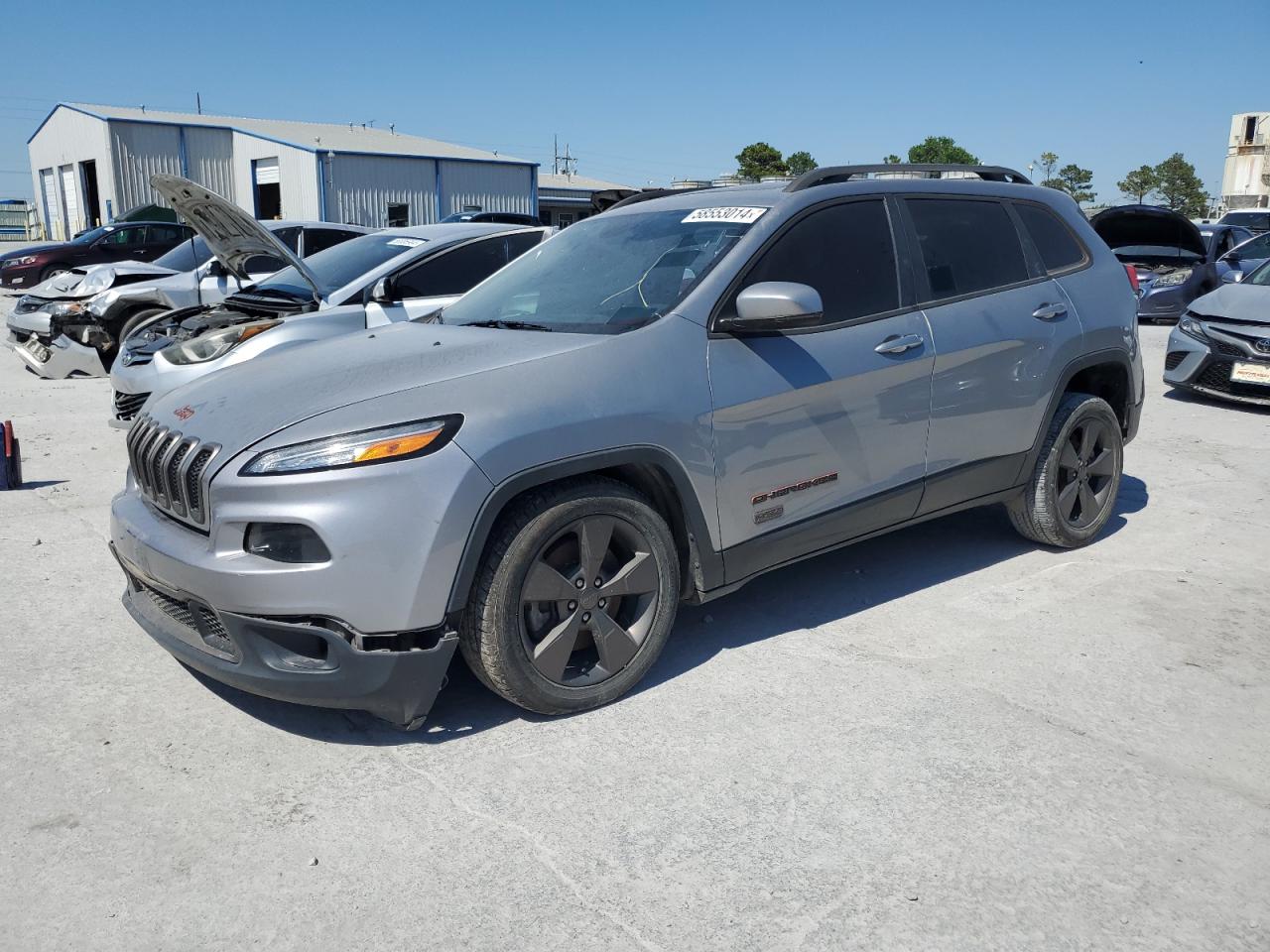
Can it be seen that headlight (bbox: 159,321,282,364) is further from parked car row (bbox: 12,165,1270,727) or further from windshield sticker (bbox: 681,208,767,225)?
windshield sticker (bbox: 681,208,767,225)

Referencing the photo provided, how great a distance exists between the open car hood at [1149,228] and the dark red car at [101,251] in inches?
609

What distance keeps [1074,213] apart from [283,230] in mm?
9141

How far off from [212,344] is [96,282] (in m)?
4.41

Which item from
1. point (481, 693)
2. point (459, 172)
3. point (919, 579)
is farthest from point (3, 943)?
point (459, 172)

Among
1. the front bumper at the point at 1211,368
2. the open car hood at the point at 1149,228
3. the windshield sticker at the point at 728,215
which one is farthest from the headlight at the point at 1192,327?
the windshield sticker at the point at 728,215

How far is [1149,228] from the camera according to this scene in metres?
13.3

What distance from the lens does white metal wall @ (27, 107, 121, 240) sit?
37906mm

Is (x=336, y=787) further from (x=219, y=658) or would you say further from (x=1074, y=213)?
(x=1074, y=213)

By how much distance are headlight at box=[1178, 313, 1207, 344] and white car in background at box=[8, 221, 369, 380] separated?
28.6 ft

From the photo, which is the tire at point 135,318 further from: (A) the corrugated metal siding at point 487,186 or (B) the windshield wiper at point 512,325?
(A) the corrugated metal siding at point 487,186

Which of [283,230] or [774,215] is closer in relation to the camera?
[774,215]

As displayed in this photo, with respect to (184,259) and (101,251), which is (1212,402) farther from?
(101,251)

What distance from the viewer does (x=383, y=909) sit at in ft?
8.39

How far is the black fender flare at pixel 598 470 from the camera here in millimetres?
3115
